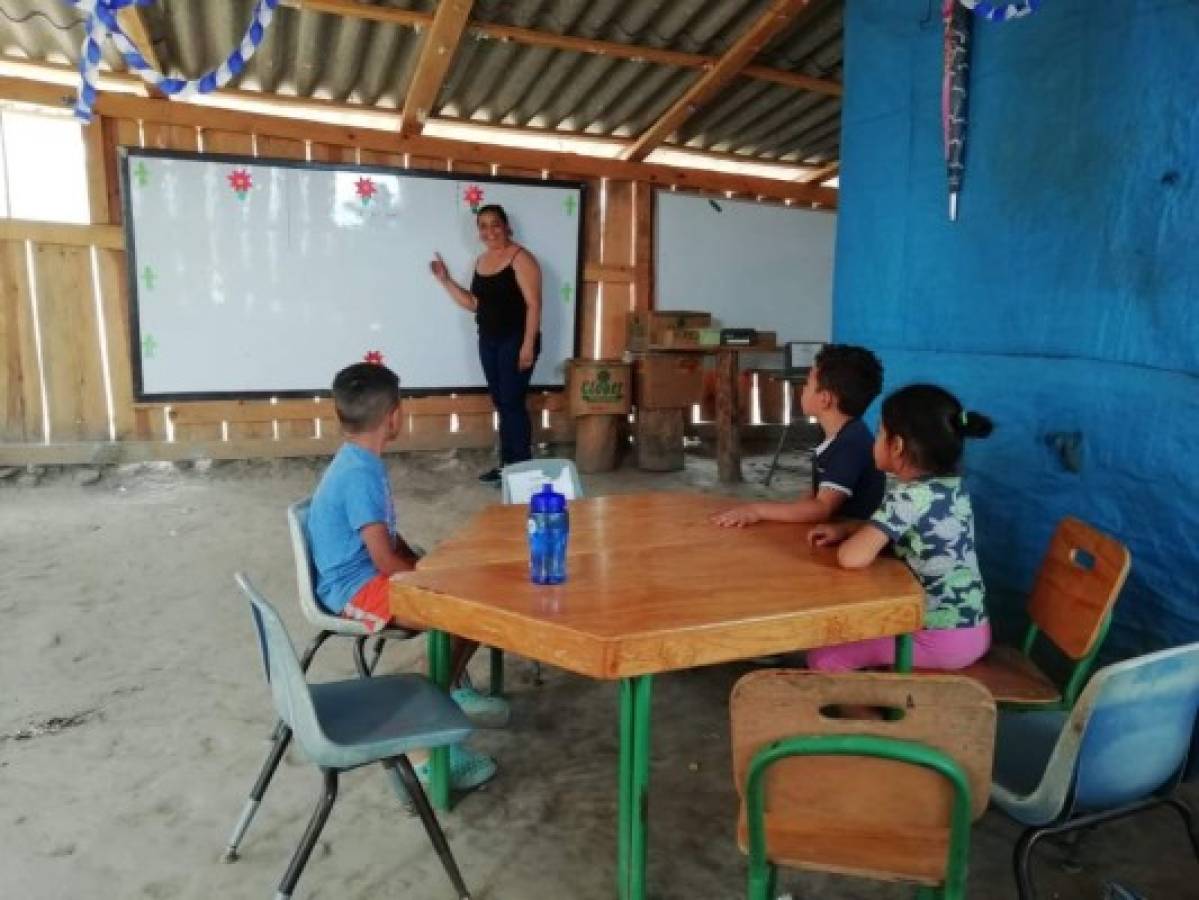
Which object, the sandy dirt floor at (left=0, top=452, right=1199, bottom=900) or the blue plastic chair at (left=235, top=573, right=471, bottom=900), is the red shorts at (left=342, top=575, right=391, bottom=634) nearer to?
the blue plastic chair at (left=235, top=573, right=471, bottom=900)

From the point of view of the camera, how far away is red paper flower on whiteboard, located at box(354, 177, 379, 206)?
5.97 meters

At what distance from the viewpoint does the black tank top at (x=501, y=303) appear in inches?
225

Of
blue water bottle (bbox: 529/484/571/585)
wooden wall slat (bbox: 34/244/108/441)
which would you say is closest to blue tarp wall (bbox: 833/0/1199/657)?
blue water bottle (bbox: 529/484/571/585)

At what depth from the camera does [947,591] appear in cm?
191

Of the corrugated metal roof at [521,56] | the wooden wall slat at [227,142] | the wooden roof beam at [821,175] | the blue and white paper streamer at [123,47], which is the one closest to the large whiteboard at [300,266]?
the wooden wall slat at [227,142]

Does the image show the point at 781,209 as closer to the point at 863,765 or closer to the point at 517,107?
the point at 517,107

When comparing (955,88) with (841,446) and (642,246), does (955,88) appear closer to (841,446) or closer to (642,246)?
(841,446)

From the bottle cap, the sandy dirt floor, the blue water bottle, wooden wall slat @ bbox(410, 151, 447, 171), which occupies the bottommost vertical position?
the sandy dirt floor

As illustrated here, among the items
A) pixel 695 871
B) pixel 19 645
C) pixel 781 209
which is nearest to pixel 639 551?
pixel 695 871

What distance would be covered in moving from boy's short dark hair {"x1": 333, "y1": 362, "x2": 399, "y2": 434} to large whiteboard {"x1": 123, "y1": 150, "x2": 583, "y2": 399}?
404 centimetres

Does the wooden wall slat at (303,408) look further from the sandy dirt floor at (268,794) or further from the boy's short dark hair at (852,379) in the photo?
the boy's short dark hair at (852,379)

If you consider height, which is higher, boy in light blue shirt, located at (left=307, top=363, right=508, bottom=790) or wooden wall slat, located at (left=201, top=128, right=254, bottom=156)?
wooden wall slat, located at (left=201, top=128, right=254, bottom=156)

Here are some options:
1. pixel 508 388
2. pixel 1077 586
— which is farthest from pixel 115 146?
pixel 1077 586

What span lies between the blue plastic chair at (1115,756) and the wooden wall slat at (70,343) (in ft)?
19.2
